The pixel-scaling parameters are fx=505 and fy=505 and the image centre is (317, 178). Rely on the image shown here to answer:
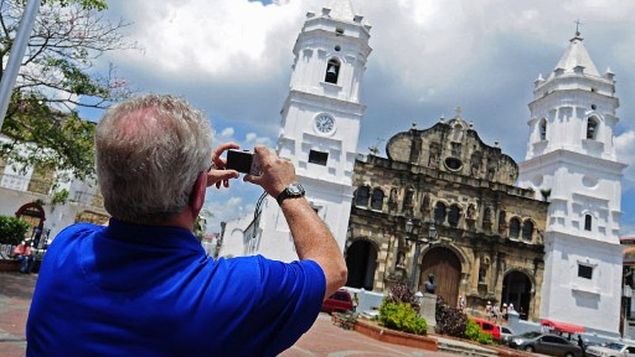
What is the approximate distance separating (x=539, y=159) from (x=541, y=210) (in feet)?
11.1

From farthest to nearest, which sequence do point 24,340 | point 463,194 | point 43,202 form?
point 463,194, point 43,202, point 24,340

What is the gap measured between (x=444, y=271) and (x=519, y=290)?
20.9 feet

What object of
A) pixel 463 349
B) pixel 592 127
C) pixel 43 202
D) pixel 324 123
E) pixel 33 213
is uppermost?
pixel 592 127

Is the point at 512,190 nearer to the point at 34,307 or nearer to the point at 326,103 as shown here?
the point at 326,103

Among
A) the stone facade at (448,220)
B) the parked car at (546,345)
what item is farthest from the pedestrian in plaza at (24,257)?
the parked car at (546,345)

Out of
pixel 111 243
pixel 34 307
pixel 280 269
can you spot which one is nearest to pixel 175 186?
pixel 111 243

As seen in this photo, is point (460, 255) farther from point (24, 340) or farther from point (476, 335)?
point (24, 340)

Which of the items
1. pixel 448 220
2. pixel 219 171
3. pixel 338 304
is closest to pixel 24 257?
pixel 338 304

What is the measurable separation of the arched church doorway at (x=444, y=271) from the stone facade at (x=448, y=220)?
2.3 inches

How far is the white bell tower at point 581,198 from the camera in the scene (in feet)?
96.0

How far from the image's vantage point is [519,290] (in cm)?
3228

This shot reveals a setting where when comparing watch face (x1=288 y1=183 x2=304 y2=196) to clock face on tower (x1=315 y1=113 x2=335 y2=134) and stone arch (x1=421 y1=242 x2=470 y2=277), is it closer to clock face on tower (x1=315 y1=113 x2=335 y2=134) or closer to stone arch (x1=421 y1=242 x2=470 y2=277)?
clock face on tower (x1=315 y1=113 x2=335 y2=134)

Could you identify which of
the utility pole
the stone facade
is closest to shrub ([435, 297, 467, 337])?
the stone facade

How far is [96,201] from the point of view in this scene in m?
25.8
